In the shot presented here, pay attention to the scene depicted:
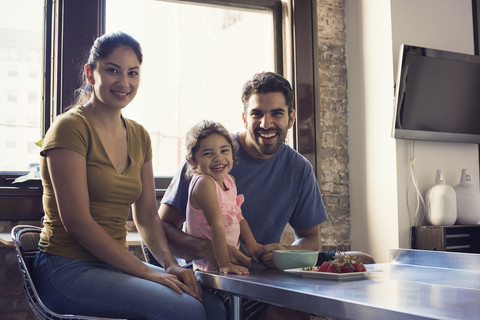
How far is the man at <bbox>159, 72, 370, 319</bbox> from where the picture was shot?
2.10 m

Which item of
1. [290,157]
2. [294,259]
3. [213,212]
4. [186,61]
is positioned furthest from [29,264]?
[186,61]

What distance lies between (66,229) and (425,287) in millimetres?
1029

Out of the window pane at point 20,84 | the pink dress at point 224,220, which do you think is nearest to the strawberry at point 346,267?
the pink dress at point 224,220

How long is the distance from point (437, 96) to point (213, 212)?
9.15 feet

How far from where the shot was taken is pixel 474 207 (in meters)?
3.79

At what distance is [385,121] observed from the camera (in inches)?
153

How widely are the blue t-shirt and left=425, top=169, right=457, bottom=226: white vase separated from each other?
1806 millimetres

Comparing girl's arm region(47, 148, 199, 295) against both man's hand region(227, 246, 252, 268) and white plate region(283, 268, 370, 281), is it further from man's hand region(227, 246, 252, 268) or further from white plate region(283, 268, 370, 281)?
white plate region(283, 268, 370, 281)

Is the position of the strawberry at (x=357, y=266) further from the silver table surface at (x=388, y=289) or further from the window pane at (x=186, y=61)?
the window pane at (x=186, y=61)

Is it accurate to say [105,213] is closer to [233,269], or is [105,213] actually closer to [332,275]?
[233,269]

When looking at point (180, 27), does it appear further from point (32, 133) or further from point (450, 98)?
point (450, 98)

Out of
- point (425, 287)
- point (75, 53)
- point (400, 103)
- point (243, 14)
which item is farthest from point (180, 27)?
point (425, 287)

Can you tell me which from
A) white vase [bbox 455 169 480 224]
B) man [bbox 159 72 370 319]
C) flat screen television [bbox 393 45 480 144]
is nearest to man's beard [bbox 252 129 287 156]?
man [bbox 159 72 370 319]

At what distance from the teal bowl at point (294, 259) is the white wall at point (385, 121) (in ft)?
7.95
